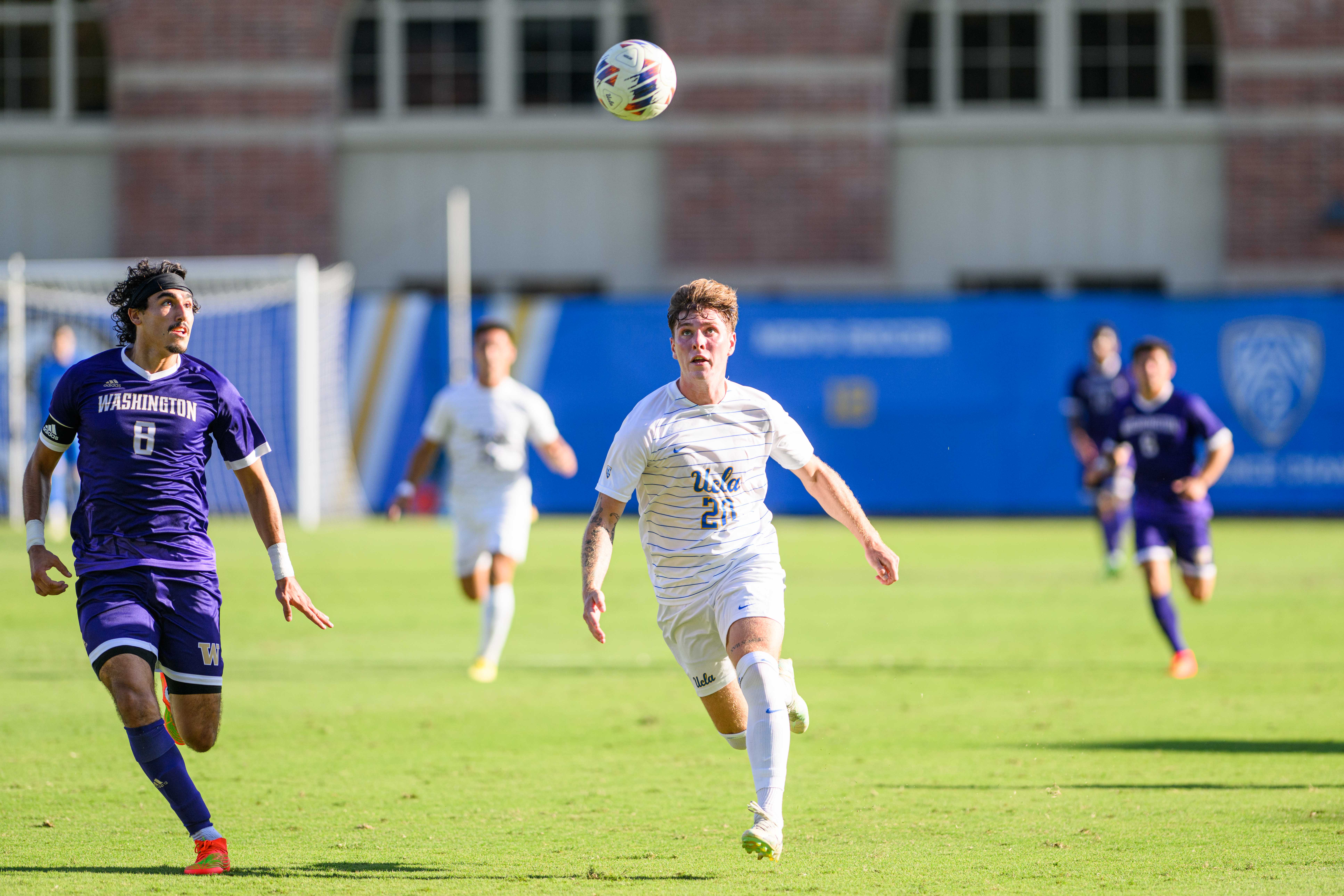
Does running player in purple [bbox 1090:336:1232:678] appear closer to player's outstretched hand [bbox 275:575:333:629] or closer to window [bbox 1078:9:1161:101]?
player's outstretched hand [bbox 275:575:333:629]

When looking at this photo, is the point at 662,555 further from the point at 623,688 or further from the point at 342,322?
the point at 342,322

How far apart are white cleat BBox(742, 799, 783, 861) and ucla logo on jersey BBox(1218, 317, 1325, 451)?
61.5ft

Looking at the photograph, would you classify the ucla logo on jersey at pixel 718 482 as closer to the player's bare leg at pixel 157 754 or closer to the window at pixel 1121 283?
the player's bare leg at pixel 157 754

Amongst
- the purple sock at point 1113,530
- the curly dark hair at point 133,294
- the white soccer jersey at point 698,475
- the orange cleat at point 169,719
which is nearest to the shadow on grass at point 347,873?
the orange cleat at point 169,719

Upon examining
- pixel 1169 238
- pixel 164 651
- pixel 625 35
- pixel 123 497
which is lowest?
pixel 164 651

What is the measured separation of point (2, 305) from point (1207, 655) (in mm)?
17218

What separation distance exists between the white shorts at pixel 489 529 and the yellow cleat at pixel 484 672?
673 mm

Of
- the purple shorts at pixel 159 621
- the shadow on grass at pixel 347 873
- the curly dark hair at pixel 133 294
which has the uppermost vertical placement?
the curly dark hair at pixel 133 294

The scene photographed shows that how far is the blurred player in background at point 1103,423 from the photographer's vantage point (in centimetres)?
1653

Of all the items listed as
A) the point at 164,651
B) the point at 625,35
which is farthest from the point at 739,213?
the point at 164,651

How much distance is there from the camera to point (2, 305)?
74.5ft

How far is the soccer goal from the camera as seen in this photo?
21.8 metres

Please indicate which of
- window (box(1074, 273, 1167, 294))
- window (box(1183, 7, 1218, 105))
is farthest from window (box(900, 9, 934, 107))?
window (box(1183, 7, 1218, 105))

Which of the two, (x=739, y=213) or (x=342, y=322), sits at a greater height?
(x=739, y=213)
